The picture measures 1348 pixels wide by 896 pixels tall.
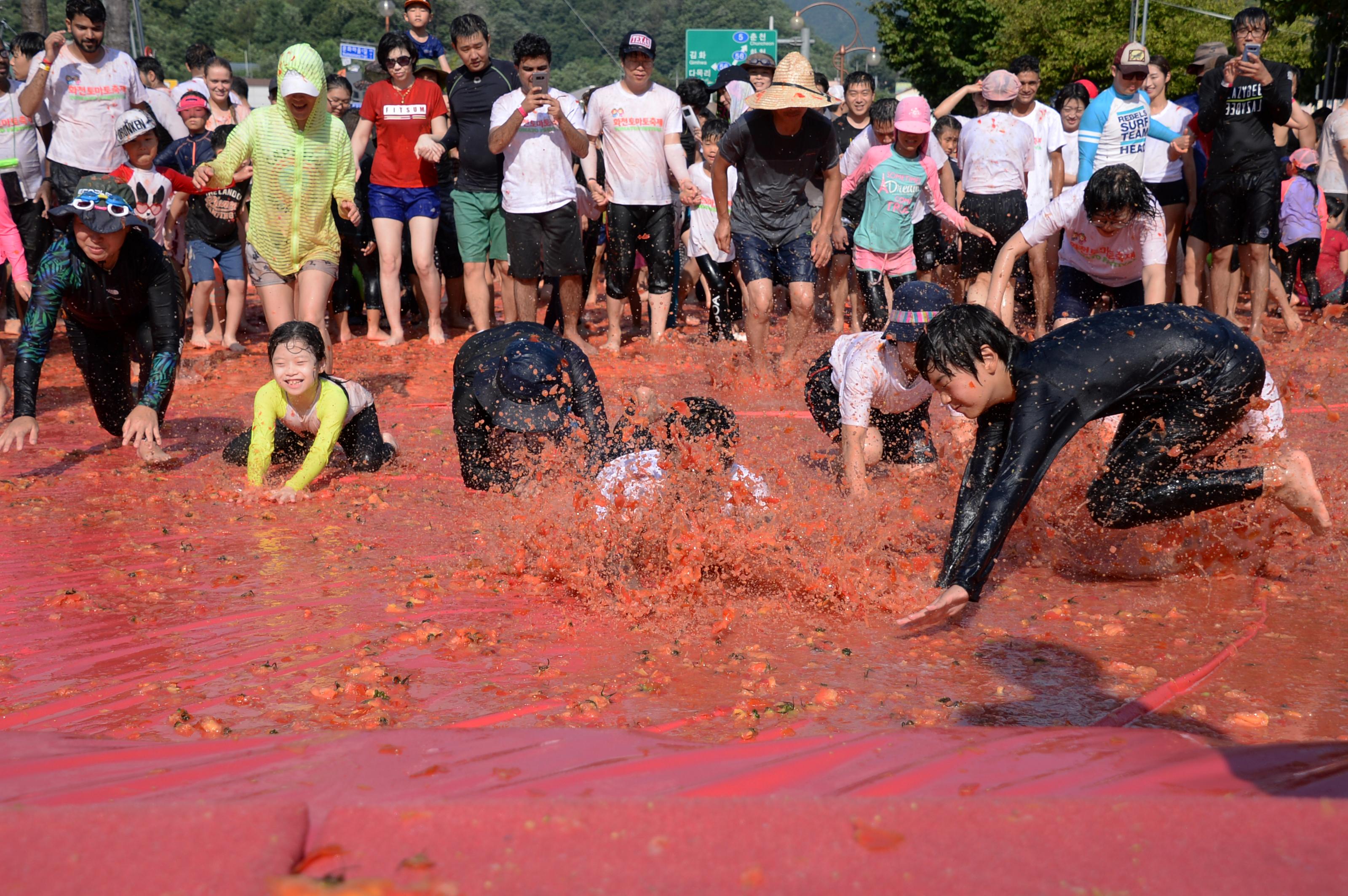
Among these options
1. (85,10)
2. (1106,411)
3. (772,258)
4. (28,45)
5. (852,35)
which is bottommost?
(1106,411)

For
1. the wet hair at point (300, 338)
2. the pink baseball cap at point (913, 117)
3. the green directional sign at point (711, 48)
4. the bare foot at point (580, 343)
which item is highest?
the green directional sign at point (711, 48)

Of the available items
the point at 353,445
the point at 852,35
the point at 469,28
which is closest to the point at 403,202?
the point at 469,28

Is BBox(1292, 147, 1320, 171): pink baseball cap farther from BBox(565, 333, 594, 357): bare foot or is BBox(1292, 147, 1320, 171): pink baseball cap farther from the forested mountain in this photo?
the forested mountain

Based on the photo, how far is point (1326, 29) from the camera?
2184 cm

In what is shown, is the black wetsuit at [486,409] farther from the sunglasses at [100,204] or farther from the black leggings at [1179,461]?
the black leggings at [1179,461]

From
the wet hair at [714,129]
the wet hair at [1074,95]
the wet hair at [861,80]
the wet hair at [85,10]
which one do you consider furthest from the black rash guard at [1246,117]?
the wet hair at [85,10]

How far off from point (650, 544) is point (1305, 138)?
7416 mm

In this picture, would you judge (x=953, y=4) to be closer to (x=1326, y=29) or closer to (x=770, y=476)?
(x=1326, y=29)

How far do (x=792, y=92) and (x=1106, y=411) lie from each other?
4007mm

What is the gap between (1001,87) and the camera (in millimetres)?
9461

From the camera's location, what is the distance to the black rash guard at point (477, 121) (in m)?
9.22

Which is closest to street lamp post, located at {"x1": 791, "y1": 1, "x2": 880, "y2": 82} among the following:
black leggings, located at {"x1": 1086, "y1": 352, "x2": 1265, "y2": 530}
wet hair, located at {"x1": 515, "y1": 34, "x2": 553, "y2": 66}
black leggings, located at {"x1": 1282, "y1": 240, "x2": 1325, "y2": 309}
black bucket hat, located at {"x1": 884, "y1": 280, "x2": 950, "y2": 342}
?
black leggings, located at {"x1": 1282, "y1": 240, "x2": 1325, "y2": 309}

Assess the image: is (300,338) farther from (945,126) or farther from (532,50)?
(945,126)

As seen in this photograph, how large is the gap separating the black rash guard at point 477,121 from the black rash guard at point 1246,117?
5.34 metres
